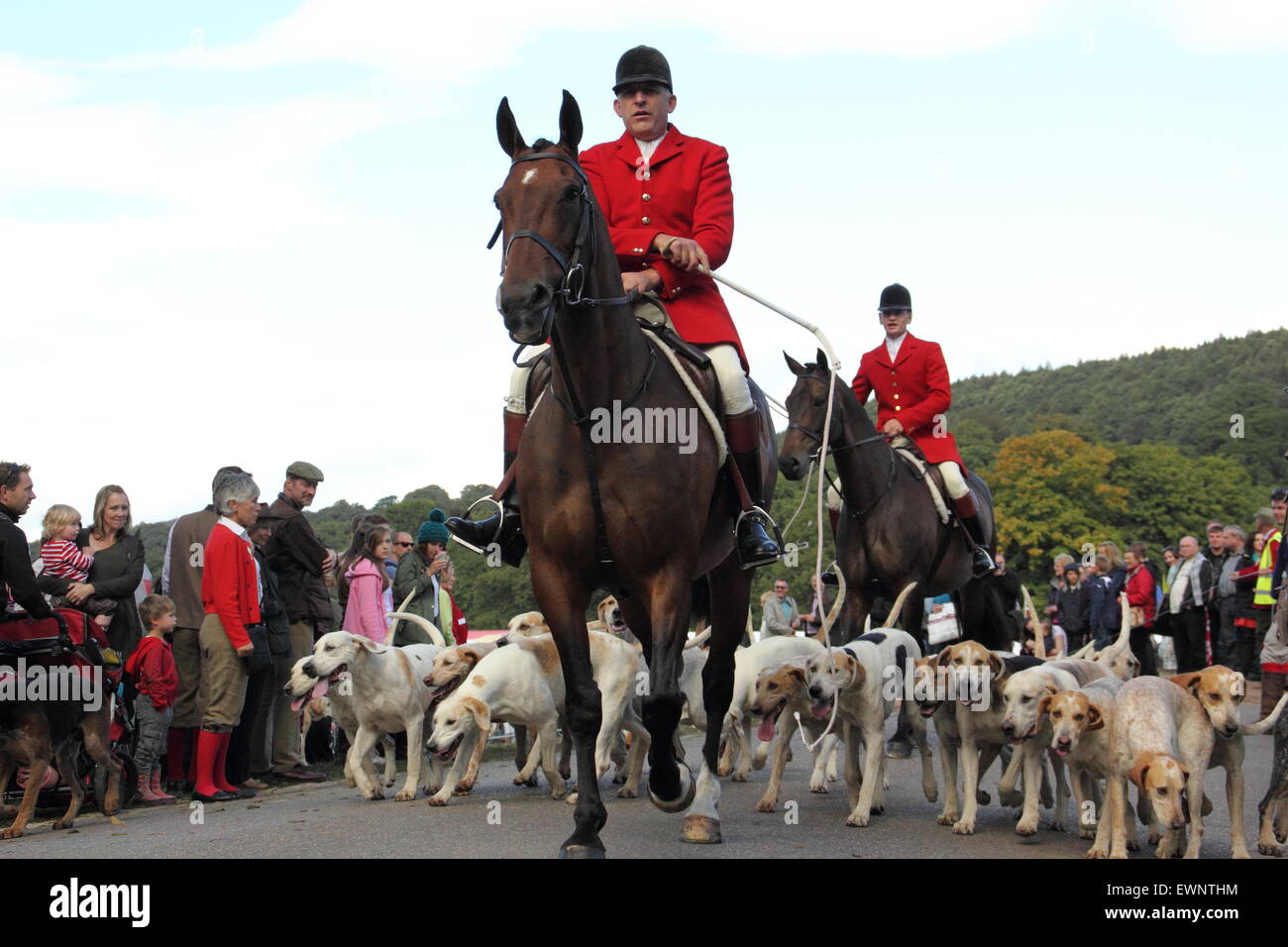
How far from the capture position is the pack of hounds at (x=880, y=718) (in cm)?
782

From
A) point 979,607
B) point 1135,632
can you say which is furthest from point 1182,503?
point 979,607

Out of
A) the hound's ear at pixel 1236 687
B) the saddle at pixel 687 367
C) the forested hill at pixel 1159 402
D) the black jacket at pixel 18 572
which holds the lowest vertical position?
the hound's ear at pixel 1236 687

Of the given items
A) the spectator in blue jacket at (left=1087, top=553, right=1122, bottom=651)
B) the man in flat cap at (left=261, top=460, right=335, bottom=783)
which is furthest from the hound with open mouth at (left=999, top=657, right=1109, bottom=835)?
the spectator in blue jacket at (left=1087, top=553, right=1122, bottom=651)

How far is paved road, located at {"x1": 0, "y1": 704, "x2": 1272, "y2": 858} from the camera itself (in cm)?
789

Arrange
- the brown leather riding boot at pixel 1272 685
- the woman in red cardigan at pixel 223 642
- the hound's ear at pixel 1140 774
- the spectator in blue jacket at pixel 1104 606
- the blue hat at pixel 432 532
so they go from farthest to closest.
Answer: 1. the spectator in blue jacket at pixel 1104 606
2. the blue hat at pixel 432 532
3. the brown leather riding boot at pixel 1272 685
4. the woman in red cardigan at pixel 223 642
5. the hound's ear at pixel 1140 774

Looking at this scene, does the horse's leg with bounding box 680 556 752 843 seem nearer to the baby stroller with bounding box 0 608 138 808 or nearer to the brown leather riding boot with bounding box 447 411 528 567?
the brown leather riding boot with bounding box 447 411 528 567

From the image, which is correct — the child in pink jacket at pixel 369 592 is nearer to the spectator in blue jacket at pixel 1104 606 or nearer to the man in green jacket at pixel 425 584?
the man in green jacket at pixel 425 584

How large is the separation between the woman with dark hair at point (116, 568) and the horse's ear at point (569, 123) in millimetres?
6193

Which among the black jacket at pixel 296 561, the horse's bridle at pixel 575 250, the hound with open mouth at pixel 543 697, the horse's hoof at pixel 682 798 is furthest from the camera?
the black jacket at pixel 296 561

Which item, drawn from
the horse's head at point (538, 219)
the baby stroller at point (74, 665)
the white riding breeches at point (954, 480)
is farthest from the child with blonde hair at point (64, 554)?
the white riding breeches at point (954, 480)

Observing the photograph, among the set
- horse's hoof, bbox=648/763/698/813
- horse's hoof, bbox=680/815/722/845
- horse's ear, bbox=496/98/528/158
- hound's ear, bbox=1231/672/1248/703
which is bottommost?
horse's hoof, bbox=680/815/722/845

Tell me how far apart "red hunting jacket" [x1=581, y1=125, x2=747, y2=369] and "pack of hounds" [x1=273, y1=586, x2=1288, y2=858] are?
2.26 m

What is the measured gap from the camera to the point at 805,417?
39.6ft
